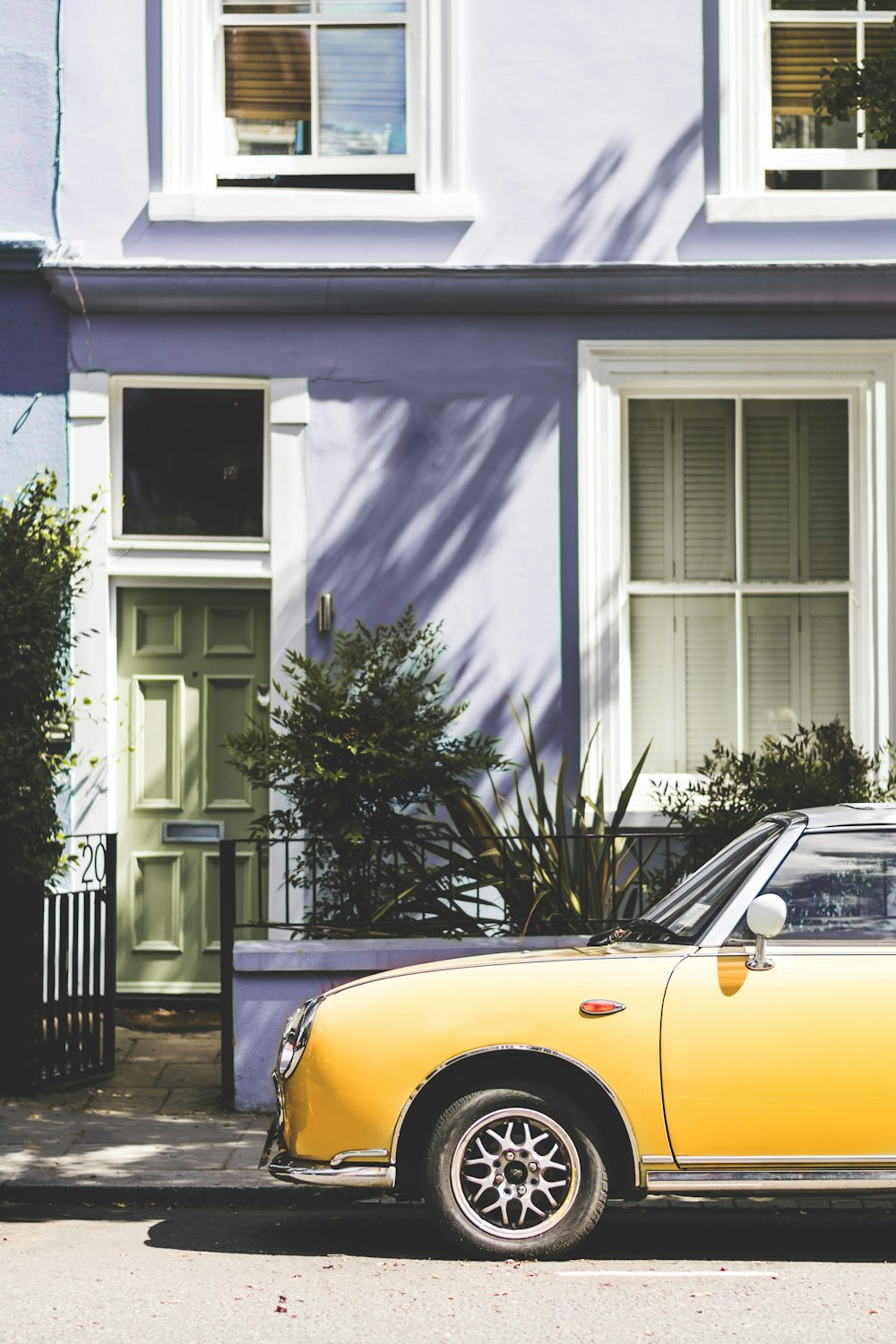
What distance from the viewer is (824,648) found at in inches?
409

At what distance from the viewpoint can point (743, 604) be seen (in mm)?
10422

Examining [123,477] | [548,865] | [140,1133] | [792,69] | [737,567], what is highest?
[792,69]

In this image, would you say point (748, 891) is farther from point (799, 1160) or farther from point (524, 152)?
point (524, 152)

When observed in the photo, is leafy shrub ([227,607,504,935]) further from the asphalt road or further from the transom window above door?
the asphalt road

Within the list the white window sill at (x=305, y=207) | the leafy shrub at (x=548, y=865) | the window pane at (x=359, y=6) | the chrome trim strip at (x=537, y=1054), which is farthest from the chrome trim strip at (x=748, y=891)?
the window pane at (x=359, y=6)

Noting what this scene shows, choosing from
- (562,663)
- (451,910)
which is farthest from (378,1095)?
(562,663)

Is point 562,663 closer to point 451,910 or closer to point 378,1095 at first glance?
point 451,910

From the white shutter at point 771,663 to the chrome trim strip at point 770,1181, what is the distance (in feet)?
16.3

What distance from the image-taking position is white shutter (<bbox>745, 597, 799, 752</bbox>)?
1036 cm

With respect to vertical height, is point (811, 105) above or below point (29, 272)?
above

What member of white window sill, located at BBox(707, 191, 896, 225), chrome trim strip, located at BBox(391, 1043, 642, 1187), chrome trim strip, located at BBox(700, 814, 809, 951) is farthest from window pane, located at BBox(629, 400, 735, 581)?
chrome trim strip, located at BBox(391, 1043, 642, 1187)

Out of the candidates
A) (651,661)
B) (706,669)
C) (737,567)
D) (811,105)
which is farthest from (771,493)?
(811,105)

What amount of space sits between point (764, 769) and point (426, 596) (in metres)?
2.45

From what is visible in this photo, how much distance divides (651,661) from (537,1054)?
5.07 m
